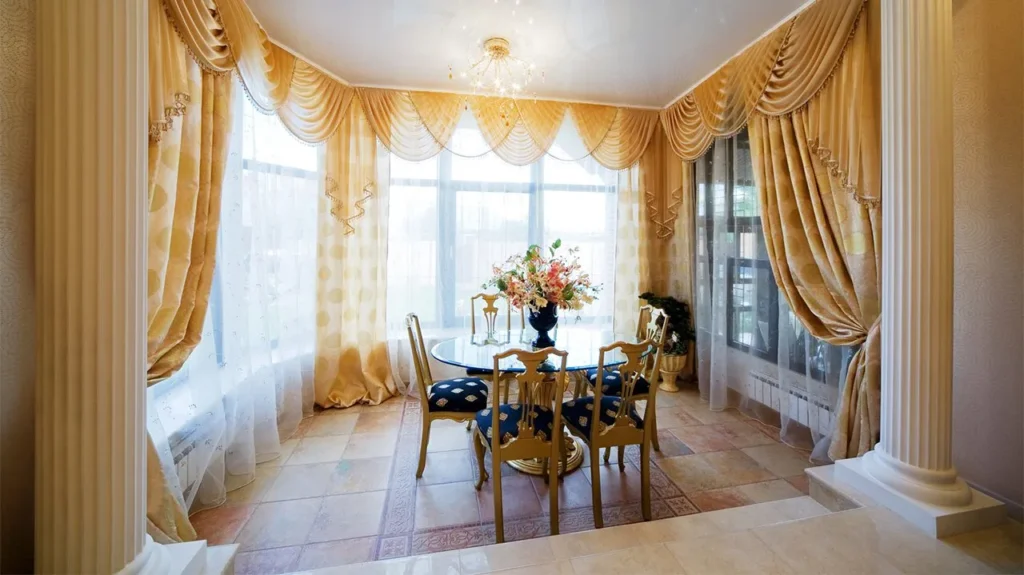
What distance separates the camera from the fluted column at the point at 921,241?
1.44 meters

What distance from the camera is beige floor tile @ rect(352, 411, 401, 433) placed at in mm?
2952

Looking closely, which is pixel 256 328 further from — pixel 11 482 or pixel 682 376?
pixel 682 376

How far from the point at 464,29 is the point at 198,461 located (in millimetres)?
2894

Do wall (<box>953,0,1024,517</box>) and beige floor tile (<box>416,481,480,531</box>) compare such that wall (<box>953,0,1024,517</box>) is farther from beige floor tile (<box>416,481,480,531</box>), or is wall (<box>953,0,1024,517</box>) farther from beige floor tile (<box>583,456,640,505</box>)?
beige floor tile (<box>416,481,480,531</box>)

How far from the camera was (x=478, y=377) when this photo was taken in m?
2.74

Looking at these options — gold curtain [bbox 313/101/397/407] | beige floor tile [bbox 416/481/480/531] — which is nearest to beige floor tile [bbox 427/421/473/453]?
beige floor tile [bbox 416/481/480/531]

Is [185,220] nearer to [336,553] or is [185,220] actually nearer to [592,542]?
[336,553]

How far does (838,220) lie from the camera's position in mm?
2254

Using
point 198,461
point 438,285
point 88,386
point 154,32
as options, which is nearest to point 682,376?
point 438,285

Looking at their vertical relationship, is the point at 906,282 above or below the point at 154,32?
below

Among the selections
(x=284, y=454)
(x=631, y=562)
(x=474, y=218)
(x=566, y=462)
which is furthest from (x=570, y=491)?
(x=474, y=218)

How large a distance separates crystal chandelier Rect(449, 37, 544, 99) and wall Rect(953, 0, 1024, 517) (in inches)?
88.5

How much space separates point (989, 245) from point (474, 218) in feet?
10.3

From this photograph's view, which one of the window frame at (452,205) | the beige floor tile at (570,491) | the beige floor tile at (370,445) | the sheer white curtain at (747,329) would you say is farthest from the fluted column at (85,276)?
the sheer white curtain at (747,329)
